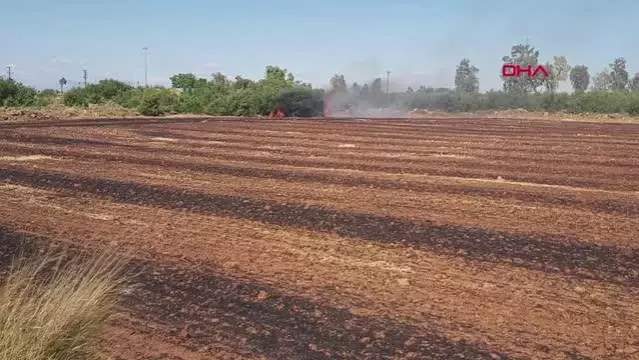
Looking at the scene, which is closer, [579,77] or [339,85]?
[339,85]

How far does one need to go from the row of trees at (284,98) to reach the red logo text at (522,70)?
1496cm

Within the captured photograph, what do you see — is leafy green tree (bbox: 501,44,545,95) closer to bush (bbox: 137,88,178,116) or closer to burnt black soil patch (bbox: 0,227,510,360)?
bush (bbox: 137,88,178,116)

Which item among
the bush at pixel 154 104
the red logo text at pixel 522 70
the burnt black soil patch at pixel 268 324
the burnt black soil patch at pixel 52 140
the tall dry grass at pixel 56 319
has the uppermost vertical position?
the red logo text at pixel 522 70

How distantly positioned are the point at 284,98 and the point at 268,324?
43161mm

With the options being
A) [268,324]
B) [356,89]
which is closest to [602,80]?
[356,89]

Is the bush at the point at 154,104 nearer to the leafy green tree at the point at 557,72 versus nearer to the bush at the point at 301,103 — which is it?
the bush at the point at 301,103

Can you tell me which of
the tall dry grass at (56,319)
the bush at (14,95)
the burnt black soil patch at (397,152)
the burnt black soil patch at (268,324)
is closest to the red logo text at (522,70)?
the bush at (14,95)

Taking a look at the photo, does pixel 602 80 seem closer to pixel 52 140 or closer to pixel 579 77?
pixel 579 77

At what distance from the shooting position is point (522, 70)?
261 feet

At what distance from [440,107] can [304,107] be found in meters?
21.4

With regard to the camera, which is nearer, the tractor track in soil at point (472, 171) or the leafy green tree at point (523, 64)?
the tractor track in soil at point (472, 171)

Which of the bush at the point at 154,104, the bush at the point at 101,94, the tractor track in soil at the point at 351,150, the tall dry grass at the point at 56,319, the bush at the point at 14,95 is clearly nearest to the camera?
the tall dry grass at the point at 56,319

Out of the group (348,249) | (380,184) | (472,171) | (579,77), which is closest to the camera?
(348,249)

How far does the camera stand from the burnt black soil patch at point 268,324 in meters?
4.08
